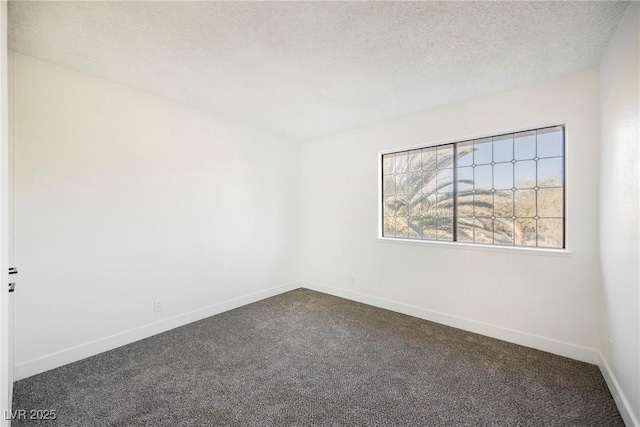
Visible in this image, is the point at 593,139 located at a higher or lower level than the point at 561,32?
lower

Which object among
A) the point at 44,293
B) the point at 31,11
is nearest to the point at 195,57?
the point at 31,11

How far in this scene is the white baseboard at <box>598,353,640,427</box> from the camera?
1.64 meters

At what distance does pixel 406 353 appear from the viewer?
2596 mm

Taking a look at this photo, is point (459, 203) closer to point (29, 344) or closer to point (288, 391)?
point (288, 391)

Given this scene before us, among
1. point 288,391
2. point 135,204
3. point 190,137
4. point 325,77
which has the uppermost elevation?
point 325,77

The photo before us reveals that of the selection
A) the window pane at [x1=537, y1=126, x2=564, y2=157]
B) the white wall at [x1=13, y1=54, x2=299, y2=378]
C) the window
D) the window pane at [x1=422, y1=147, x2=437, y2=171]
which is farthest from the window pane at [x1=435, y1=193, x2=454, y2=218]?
the white wall at [x1=13, y1=54, x2=299, y2=378]

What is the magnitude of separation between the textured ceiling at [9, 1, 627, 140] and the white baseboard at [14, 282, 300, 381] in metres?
2.45

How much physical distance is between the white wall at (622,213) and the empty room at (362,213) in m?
0.03

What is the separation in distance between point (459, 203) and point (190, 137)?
3247 millimetres

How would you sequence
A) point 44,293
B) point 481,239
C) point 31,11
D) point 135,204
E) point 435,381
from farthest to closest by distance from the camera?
point 481,239 < point 135,204 < point 44,293 < point 435,381 < point 31,11

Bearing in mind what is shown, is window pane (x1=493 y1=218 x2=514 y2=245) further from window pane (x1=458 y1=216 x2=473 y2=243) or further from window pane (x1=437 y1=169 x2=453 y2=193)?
window pane (x1=437 y1=169 x2=453 y2=193)

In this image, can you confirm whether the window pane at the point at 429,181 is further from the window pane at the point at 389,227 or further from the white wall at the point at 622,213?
the white wall at the point at 622,213

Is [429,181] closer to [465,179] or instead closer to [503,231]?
[465,179]

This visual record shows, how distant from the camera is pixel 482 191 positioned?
309cm
